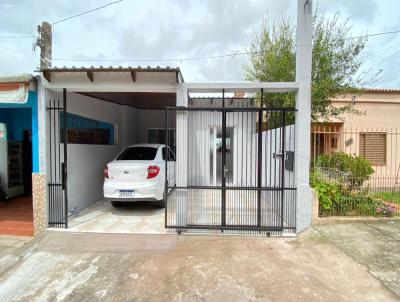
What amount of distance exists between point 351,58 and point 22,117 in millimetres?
10329

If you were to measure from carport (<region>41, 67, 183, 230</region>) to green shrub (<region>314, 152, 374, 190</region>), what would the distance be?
4151 mm

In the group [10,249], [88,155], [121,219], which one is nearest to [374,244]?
[121,219]

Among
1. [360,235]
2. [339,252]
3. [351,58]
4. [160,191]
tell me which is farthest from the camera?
[351,58]

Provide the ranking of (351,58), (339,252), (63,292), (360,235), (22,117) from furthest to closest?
(22,117), (351,58), (360,235), (339,252), (63,292)

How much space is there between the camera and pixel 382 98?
34.6 ft

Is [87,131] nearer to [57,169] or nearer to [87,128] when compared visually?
[87,128]

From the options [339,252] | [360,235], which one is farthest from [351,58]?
[339,252]

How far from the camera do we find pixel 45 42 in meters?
10.0

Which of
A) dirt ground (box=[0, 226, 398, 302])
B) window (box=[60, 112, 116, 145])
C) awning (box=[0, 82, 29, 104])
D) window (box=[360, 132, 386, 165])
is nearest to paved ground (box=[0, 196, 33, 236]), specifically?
dirt ground (box=[0, 226, 398, 302])

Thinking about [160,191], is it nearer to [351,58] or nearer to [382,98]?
[351,58]

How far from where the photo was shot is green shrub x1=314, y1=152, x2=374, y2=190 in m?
5.79

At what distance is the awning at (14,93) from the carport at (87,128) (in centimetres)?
37

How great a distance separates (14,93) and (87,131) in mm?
2290

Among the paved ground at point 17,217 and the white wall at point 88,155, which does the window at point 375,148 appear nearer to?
the white wall at point 88,155
